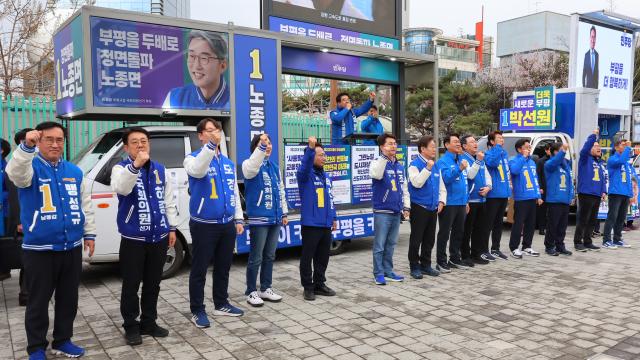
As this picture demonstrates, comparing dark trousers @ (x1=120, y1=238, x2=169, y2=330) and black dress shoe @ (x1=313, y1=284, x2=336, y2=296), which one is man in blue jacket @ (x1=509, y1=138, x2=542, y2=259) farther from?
dark trousers @ (x1=120, y1=238, x2=169, y2=330)

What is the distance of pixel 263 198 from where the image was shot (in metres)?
5.25

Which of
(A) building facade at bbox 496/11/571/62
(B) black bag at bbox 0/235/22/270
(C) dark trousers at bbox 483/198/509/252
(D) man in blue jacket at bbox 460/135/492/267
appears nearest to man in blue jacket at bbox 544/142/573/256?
(C) dark trousers at bbox 483/198/509/252

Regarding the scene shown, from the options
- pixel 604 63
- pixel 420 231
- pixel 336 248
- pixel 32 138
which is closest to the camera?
pixel 32 138

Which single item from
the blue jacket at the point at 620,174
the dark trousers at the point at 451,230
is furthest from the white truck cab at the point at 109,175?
the blue jacket at the point at 620,174

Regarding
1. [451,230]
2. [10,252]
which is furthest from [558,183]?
[10,252]

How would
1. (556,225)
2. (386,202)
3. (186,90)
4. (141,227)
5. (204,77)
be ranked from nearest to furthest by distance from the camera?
(141,227) → (386,202) → (186,90) → (204,77) → (556,225)

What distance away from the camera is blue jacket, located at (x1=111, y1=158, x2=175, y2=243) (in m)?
4.06

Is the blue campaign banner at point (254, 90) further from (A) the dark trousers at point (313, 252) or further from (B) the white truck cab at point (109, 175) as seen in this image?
(A) the dark trousers at point (313, 252)

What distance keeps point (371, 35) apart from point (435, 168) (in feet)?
10.4

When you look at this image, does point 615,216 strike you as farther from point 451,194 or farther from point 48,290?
point 48,290

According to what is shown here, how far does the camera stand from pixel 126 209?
4164 millimetres

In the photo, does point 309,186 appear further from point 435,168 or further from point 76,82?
point 76,82

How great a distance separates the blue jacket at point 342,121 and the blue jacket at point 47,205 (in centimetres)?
469

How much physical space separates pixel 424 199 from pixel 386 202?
57 centimetres
